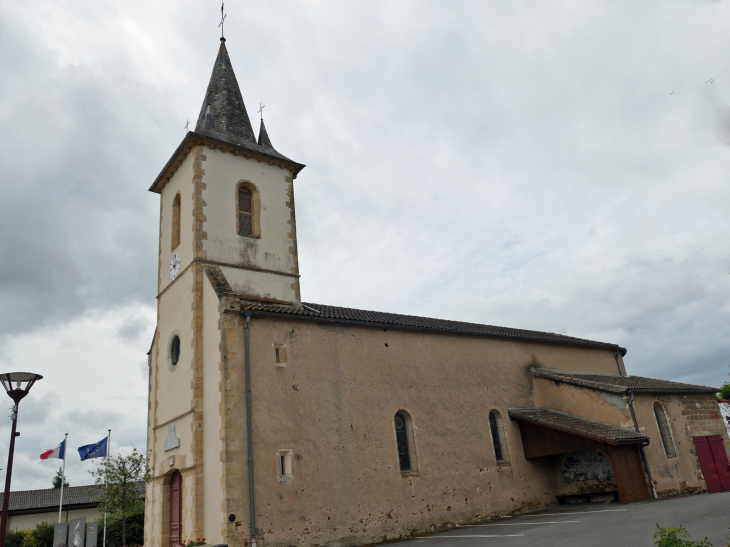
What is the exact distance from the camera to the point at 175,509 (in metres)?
14.7

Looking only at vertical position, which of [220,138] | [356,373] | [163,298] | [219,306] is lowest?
[356,373]

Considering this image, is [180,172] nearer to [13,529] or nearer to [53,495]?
[13,529]

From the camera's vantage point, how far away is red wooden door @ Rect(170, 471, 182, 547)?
14.4 meters

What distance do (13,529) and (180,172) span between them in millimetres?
27694

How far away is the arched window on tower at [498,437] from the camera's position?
18.4 metres

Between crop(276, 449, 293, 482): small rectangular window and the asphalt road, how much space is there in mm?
3431

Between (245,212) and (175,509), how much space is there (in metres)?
8.99

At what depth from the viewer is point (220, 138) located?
1789 cm

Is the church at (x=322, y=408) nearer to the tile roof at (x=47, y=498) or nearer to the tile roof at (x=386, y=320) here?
the tile roof at (x=386, y=320)

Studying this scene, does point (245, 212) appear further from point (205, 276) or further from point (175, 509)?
point (175, 509)

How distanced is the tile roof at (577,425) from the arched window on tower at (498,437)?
556 millimetres

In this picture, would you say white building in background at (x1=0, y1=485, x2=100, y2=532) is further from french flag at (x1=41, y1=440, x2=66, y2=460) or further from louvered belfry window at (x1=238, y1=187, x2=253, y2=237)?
louvered belfry window at (x1=238, y1=187, x2=253, y2=237)

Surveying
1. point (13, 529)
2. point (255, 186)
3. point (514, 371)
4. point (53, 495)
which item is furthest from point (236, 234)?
point (53, 495)

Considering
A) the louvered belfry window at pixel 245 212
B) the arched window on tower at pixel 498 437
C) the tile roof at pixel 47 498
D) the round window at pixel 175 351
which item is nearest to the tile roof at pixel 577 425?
the arched window on tower at pixel 498 437
